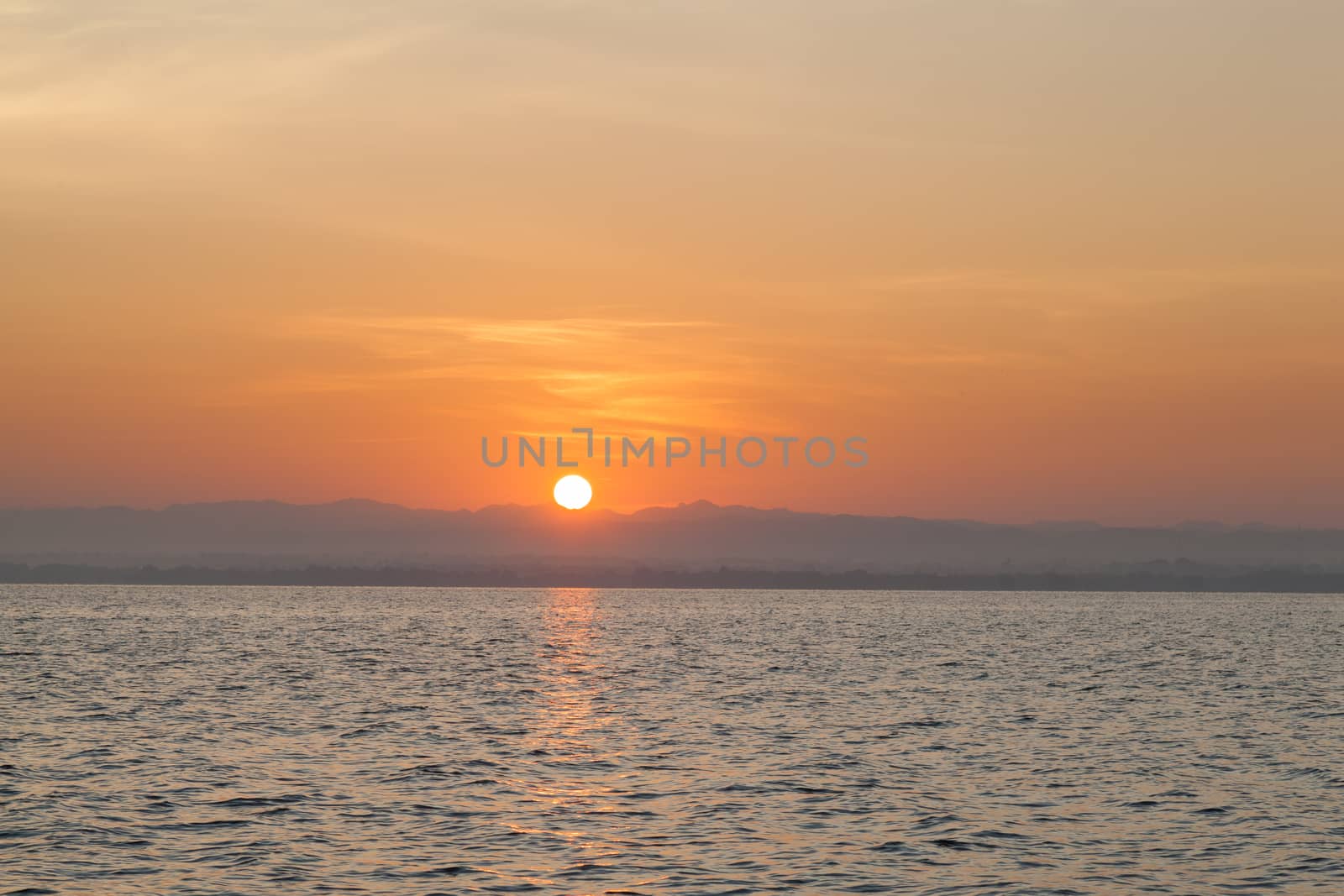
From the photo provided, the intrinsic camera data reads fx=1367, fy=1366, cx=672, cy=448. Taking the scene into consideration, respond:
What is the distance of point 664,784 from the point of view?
4875 centimetres

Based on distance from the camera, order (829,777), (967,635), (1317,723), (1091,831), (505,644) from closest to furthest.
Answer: (1091,831)
(829,777)
(1317,723)
(505,644)
(967,635)

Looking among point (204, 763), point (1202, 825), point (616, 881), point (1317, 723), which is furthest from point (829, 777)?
point (1317, 723)

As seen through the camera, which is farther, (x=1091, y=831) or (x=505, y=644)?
(x=505, y=644)

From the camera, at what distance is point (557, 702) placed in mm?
81250

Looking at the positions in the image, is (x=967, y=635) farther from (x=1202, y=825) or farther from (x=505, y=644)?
(x=1202, y=825)

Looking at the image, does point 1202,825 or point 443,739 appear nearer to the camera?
point 1202,825

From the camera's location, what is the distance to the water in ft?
116

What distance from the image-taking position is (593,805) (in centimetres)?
4472

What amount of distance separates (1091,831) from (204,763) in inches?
1303

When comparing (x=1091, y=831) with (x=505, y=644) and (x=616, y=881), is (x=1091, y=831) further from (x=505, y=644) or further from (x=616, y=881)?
(x=505, y=644)

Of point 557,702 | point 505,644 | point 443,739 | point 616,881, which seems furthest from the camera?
point 505,644

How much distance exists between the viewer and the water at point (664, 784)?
35438 mm

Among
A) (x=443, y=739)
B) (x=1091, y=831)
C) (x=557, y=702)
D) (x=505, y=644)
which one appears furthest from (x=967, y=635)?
(x=1091, y=831)

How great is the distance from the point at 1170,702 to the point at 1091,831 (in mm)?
47420
